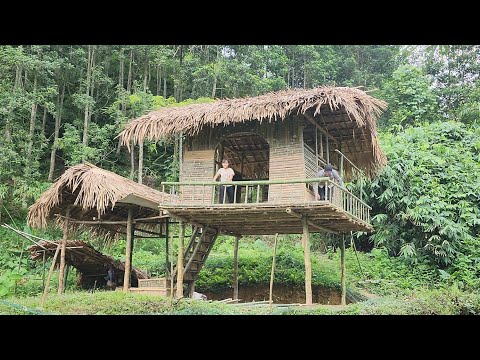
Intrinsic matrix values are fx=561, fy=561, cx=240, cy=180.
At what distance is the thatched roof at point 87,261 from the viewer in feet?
44.2

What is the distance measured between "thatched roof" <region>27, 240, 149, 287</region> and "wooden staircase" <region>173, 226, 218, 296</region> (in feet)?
6.37

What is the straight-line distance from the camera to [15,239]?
59.8 feet

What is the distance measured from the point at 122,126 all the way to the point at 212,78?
419 cm

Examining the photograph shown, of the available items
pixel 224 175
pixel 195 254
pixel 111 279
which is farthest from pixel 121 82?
pixel 224 175

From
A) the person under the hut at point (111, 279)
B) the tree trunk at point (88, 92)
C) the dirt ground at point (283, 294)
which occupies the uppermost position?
the tree trunk at point (88, 92)

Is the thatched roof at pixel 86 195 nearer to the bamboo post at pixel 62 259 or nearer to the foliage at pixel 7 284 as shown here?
the bamboo post at pixel 62 259

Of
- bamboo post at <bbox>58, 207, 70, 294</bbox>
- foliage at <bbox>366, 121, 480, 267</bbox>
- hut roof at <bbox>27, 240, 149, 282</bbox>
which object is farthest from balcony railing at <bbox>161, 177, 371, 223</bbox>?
foliage at <bbox>366, 121, 480, 267</bbox>

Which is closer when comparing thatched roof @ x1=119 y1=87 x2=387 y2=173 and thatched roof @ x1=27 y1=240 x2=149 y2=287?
thatched roof @ x1=119 y1=87 x2=387 y2=173

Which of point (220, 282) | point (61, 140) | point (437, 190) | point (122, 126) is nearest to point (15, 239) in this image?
point (61, 140)

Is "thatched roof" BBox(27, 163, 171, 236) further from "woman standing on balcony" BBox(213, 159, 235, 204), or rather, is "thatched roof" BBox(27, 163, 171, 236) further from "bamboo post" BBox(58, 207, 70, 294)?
"woman standing on balcony" BBox(213, 159, 235, 204)

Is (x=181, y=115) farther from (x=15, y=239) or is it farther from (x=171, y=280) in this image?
(x=15, y=239)

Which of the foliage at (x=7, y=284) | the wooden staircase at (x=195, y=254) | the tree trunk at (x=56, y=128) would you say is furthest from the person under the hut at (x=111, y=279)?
the tree trunk at (x=56, y=128)

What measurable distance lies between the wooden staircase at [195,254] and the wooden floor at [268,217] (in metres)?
0.26

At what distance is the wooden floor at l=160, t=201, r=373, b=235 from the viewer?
10945 mm
